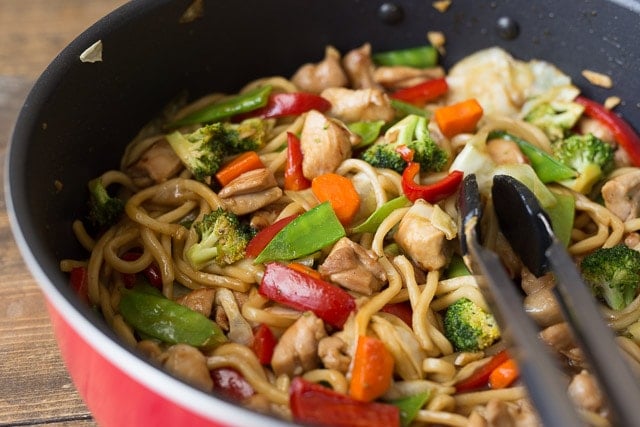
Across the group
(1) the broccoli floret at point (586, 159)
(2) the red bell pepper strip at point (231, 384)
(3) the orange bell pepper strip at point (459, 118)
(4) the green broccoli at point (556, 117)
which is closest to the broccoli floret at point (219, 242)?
(2) the red bell pepper strip at point (231, 384)

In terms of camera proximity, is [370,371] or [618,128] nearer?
[370,371]

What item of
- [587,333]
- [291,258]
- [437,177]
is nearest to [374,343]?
[291,258]

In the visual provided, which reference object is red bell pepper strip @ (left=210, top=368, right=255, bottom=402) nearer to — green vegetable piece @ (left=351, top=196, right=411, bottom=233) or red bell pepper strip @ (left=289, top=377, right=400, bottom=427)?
red bell pepper strip @ (left=289, top=377, right=400, bottom=427)

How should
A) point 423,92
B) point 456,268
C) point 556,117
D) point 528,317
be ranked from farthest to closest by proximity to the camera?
point 423,92, point 556,117, point 456,268, point 528,317

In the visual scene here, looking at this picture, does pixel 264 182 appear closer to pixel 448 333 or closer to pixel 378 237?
pixel 378 237

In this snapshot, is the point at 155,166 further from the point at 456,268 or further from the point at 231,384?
the point at 456,268

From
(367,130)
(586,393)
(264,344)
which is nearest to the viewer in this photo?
(586,393)

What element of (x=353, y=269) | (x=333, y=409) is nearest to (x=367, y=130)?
(x=353, y=269)
